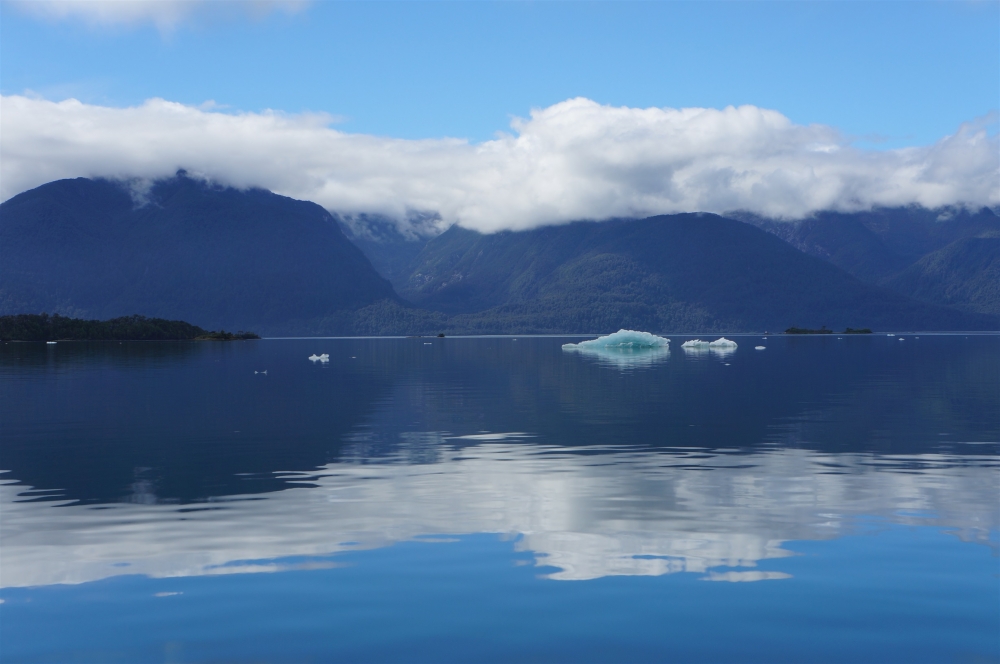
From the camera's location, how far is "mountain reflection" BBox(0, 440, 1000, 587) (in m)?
15.7

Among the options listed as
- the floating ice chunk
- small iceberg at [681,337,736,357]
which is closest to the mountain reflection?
the floating ice chunk

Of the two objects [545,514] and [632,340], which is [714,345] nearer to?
[632,340]

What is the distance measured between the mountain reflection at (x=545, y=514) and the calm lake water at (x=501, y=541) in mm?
94

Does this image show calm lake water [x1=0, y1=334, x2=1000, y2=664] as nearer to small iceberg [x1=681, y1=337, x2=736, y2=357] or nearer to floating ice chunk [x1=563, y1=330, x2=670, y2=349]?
floating ice chunk [x1=563, y1=330, x2=670, y2=349]

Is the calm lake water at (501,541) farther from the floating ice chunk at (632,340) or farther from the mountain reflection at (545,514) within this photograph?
the floating ice chunk at (632,340)

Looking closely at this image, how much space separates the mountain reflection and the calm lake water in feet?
0.31

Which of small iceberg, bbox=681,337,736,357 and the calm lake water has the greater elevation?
small iceberg, bbox=681,337,736,357

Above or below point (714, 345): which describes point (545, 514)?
below

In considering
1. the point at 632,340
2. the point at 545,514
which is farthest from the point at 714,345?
the point at 545,514

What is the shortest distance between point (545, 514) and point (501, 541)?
2645mm

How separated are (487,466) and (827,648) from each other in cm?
1517

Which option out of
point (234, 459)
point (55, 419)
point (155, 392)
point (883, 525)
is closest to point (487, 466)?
point (234, 459)

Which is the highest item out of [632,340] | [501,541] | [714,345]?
[632,340]

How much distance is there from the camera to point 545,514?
63.9 ft
